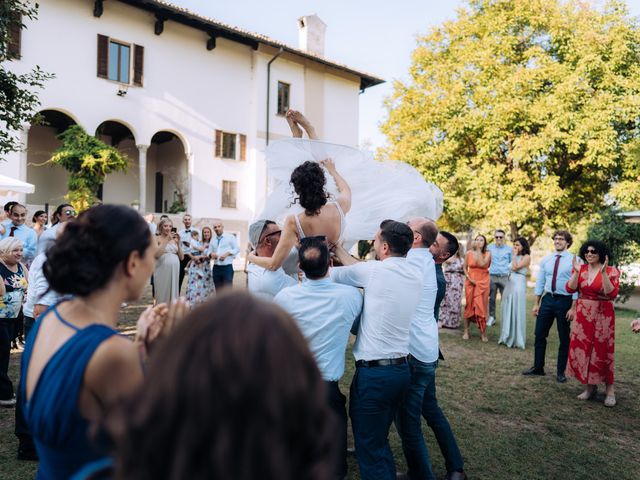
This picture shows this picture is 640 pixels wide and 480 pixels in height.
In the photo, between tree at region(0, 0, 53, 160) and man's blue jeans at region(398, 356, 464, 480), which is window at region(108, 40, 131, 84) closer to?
tree at region(0, 0, 53, 160)

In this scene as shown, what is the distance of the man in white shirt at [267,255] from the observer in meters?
4.19

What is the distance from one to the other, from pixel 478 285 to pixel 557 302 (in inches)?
109

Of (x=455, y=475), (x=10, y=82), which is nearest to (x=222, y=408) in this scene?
(x=455, y=475)

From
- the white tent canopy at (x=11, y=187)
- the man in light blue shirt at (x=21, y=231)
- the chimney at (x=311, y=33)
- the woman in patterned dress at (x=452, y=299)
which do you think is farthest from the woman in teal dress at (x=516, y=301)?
the chimney at (x=311, y=33)

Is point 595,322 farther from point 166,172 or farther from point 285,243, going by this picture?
point 166,172

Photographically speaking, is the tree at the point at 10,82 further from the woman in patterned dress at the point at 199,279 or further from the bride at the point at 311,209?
the bride at the point at 311,209

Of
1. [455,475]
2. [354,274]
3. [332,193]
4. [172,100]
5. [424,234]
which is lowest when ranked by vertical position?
[455,475]

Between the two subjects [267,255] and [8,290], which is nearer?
[267,255]

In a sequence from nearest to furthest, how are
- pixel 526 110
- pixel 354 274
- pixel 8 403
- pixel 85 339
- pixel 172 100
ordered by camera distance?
pixel 85 339 < pixel 354 274 < pixel 8 403 < pixel 526 110 < pixel 172 100

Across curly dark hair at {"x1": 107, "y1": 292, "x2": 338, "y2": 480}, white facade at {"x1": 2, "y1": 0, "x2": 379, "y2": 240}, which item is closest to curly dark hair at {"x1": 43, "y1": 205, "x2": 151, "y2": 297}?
curly dark hair at {"x1": 107, "y1": 292, "x2": 338, "y2": 480}

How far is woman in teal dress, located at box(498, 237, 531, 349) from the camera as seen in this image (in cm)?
A: 912

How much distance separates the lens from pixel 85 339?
4.82ft

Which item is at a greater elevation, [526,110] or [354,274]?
[526,110]

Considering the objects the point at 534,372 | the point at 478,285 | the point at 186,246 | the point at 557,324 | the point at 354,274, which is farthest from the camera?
the point at 186,246
